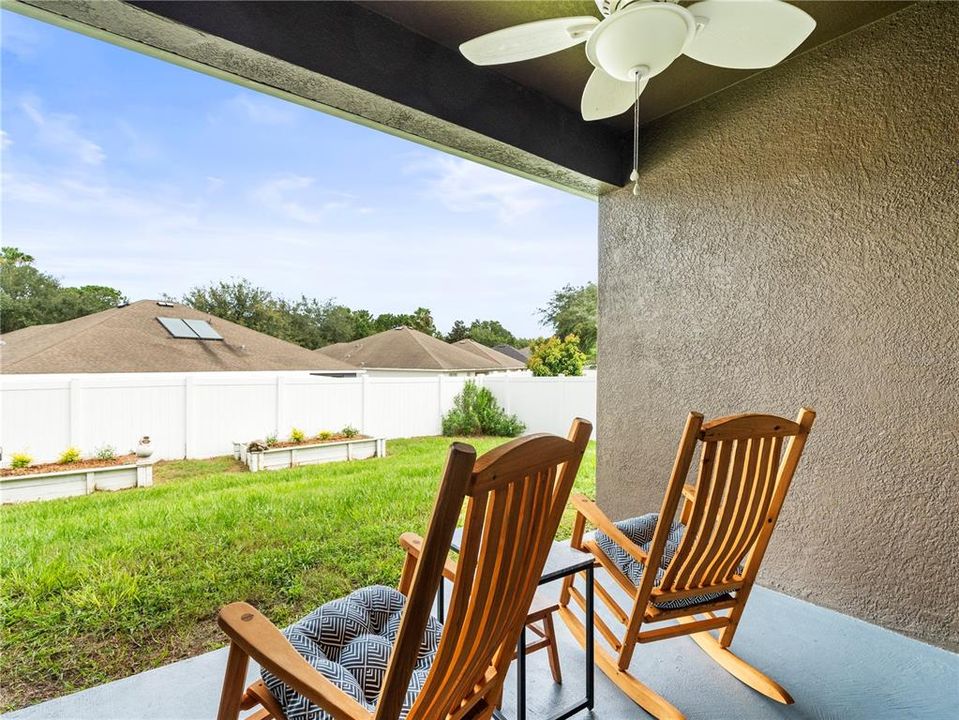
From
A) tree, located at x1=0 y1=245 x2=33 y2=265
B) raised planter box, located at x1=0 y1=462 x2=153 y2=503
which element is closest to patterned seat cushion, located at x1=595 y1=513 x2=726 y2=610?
raised planter box, located at x1=0 y1=462 x2=153 y2=503

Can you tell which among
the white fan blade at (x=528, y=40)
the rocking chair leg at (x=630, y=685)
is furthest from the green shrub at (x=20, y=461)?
the white fan blade at (x=528, y=40)

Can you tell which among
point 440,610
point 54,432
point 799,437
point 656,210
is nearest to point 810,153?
point 656,210

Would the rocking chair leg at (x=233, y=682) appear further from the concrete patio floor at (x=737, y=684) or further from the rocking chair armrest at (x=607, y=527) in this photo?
the rocking chair armrest at (x=607, y=527)

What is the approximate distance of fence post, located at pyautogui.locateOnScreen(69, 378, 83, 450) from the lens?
2.24 metres

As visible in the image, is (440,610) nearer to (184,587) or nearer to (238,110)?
(184,587)

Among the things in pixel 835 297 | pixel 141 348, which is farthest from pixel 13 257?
pixel 835 297

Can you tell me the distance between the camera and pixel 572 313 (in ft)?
14.4

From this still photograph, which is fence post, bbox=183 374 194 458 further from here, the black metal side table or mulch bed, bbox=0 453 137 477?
the black metal side table

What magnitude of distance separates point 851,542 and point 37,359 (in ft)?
11.8

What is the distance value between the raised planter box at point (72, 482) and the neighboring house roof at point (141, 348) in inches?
18.0

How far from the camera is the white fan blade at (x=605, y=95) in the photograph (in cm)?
181

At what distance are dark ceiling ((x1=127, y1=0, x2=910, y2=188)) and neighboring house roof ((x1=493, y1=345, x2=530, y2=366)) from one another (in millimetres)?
1551

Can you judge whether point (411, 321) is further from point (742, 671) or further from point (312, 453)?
point (742, 671)

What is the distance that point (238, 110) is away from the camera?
2963 mm
